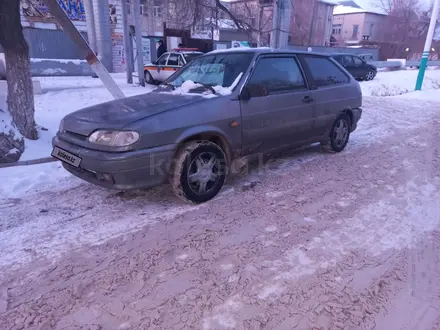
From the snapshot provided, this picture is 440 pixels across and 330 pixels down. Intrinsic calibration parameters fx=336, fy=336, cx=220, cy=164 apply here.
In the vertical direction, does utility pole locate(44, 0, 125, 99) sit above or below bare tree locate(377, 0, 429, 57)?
below

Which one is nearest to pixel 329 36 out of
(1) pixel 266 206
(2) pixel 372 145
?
(2) pixel 372 145

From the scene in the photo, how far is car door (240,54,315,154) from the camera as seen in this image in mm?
3953

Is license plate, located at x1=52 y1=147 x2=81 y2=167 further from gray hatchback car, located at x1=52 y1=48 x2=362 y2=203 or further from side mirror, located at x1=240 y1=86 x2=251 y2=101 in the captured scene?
side mirror, located at x1=240 y1=86 x2=251 y2=101

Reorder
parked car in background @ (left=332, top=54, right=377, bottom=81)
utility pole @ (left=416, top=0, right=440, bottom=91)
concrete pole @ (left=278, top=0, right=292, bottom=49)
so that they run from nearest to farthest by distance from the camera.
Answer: concrete pole @ (left=278, top=0, right=292, bottom=49) → utility pole @ (left=416, top=0, right=440, bottom=91) → parked car in background @ (left=332, top=54, right=377, bottom=81)

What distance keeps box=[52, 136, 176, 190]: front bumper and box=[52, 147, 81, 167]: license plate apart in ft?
0.15

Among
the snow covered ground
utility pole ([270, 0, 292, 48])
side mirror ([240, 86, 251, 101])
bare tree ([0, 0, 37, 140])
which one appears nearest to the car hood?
side mirror ([240, 86, 251, 101])

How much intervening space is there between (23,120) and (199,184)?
3474 mm

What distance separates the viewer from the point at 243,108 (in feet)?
12.7

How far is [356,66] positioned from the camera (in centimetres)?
1828

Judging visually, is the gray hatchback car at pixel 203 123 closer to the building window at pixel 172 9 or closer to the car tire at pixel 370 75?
the building window at pixel 172 9

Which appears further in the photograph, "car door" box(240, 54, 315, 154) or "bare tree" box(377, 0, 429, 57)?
"bare tree" box(377, 0, 429, 57)

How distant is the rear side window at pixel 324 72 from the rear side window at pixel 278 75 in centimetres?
34

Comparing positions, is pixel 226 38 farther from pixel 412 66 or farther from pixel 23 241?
pixel 23 241

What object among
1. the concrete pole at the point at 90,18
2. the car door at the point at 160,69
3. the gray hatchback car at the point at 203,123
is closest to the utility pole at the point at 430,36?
the car door at the point at 160,69
